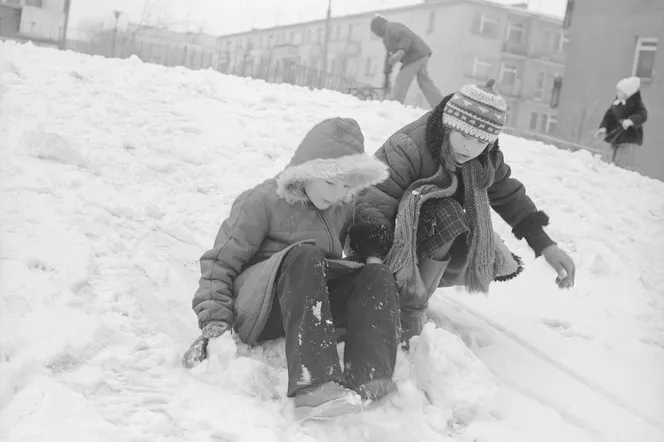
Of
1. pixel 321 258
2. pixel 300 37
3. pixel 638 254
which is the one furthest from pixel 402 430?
pixel 300 37

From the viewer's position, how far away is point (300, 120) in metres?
6.26

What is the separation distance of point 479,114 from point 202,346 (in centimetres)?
153

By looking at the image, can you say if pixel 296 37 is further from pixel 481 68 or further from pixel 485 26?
pixel 481 68

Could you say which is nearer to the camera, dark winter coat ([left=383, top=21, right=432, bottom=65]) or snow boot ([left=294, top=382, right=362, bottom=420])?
snow boot ([left=294, top=382, right=362, bottom=420])

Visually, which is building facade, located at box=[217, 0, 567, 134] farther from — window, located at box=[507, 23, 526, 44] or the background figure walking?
the background figure walking

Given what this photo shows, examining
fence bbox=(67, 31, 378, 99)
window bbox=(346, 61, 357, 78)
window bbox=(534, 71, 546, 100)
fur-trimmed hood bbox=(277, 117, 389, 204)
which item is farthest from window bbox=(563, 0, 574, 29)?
fur-trimmed hood bbox=(277, 117, 389, 204)

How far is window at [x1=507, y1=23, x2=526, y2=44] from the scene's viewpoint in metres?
35.7

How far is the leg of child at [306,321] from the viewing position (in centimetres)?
215

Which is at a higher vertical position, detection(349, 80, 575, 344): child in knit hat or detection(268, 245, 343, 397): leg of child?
detection(349, 80, 575, 344): child in knit hat

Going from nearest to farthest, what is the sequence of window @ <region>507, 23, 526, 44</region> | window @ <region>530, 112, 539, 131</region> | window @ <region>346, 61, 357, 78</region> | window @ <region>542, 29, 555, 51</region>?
1. window @ <region>507, 23, 526, 44</region>
2. window @ <region>542, 29, 555, 51</region>
3. window @ <region>530, 112, 539, 131</region>
4. window @ <region>346, 61, 357, 78</region>

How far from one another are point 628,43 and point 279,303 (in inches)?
748

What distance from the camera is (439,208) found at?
291 centimetres

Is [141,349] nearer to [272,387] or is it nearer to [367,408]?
[272,387]

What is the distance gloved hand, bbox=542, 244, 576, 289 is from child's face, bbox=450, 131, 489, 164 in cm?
68
